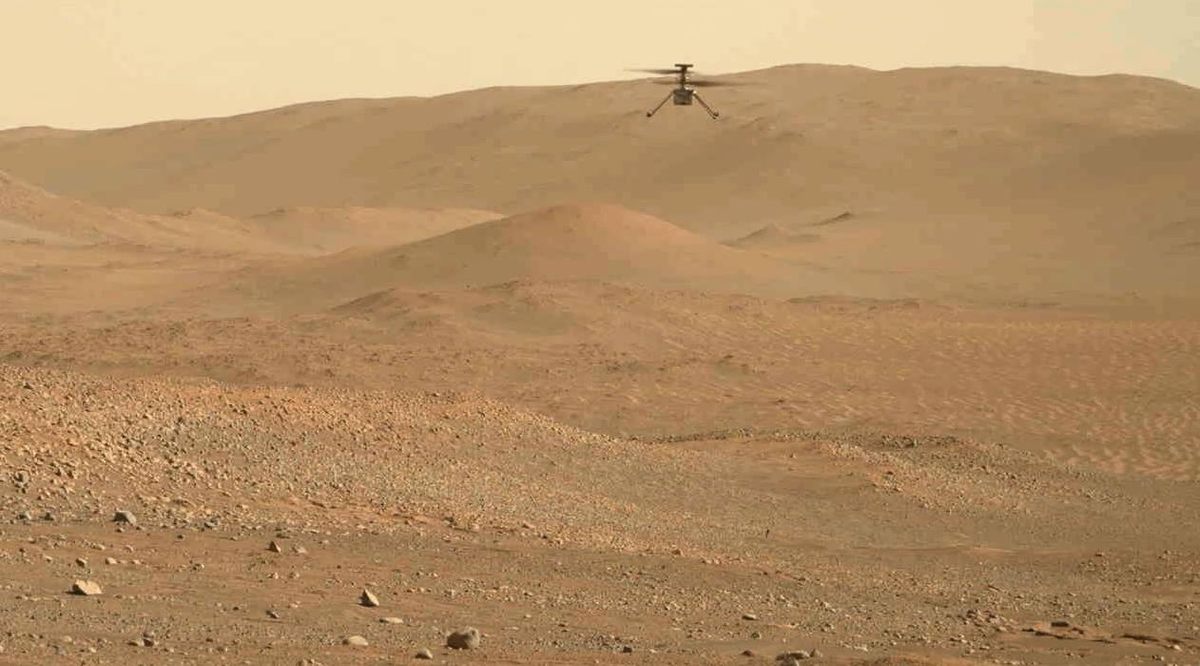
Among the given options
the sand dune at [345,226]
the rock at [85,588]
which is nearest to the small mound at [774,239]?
the sand dune at [345,226]

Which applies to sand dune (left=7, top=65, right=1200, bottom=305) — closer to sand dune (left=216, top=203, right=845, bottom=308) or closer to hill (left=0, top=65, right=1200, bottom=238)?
hill (left=0, top=65, right=1200, bottom=238)

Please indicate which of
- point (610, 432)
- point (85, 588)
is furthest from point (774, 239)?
point (85, 588)

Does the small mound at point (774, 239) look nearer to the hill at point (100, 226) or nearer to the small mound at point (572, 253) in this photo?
the small mound at point (572, 253)

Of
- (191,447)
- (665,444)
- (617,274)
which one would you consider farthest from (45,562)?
(617,274)

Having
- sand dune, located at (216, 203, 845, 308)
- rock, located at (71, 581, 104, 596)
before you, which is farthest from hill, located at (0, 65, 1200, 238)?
rock, located at (71, 581, 104, 596)

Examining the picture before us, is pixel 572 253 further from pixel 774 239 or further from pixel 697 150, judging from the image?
pixel 697 150

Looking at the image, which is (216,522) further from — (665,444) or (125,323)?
(125,323)
